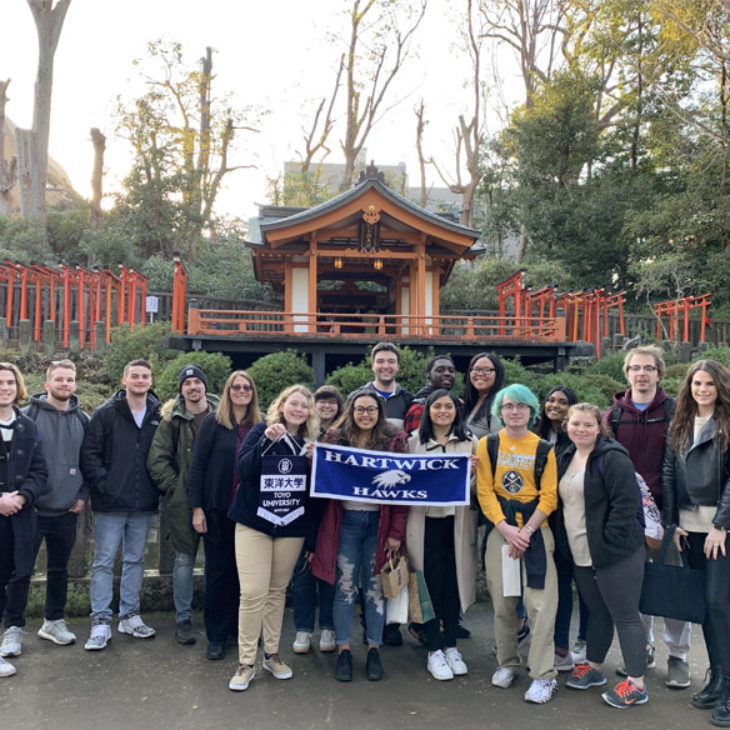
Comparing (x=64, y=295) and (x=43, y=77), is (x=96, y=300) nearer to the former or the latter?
(x=64, y=295)

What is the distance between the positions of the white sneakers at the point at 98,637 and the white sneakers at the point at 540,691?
8.54 ft

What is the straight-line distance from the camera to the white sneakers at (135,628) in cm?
418

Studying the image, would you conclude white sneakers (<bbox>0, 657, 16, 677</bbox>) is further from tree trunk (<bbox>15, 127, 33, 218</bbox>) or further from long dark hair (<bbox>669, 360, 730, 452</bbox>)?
tree trunk (<bbox>15, 127, 33, 218</bbox>)

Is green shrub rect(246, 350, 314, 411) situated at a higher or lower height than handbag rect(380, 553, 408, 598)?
higher

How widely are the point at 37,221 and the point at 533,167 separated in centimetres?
1962

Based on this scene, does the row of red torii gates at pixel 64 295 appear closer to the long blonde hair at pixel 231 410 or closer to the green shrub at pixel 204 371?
the green shrub at pixel 204 371

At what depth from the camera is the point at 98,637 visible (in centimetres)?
400

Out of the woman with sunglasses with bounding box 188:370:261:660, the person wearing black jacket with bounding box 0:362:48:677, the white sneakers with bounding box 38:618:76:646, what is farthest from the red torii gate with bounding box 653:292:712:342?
the person wearing black jacket with bounding box 0:362:48:677

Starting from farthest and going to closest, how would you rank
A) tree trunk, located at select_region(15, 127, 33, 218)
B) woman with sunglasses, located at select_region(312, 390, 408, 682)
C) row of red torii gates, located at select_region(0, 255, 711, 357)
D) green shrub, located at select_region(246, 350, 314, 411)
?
tree trunk, located at select_region(15, 127, 33, 218) → row of red torii gates, located at select_region(0, 255, 711, 357) → green shrub, located at select_region(246, 350, 314, 411) → woman with sunglasses, located at select_region(312, 390, 408, 682)

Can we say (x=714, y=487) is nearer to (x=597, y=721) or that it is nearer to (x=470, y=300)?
(x=597, y=721)

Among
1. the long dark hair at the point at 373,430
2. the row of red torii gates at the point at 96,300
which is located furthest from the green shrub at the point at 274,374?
the long dark hair at the point at 373,430

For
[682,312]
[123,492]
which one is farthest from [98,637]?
[682,312]

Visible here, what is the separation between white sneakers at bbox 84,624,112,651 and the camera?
13.0 feet

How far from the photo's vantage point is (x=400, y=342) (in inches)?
512
